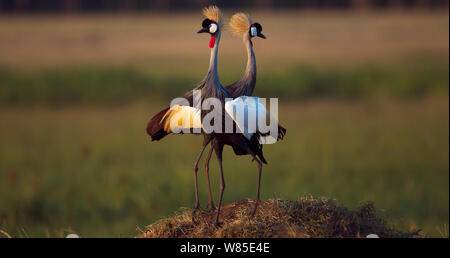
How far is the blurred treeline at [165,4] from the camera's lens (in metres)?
27.9

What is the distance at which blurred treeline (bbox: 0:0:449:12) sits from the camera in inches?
1099

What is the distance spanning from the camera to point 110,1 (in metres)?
29.3

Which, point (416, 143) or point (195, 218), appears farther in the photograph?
point (416, 143)

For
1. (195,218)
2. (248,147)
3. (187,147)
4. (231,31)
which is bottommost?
(187,147)

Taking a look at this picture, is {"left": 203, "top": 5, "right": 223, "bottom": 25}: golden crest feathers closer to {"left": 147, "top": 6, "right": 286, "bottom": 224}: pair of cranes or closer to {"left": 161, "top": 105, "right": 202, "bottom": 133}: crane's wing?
{"left": 147, "top": 6, "right": 286, "bottom": 224}: pair of cranes

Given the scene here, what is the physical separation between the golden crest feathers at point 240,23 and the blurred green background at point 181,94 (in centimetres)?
189

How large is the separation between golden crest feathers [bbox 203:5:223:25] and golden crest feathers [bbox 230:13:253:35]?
0.46 feet

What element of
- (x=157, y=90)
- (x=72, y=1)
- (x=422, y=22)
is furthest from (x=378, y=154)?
(x=72, y=1)

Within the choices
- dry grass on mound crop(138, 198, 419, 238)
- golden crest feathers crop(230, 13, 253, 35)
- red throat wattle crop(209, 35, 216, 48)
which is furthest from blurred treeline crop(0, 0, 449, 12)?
dry grass on mound crop(138, 198, 419, 238)

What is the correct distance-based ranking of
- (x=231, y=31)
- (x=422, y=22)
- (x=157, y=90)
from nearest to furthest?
(x=231, y=31) → (x=157, y=90) → (x=422, y=22)

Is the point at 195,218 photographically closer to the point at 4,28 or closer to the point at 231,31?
the point at 231,31

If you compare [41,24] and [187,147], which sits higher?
[41,24]

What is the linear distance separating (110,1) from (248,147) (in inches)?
1009

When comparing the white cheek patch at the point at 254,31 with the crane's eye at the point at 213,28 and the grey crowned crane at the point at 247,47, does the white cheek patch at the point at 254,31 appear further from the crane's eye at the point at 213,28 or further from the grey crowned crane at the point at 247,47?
the crane's eye at the point at 213,28
